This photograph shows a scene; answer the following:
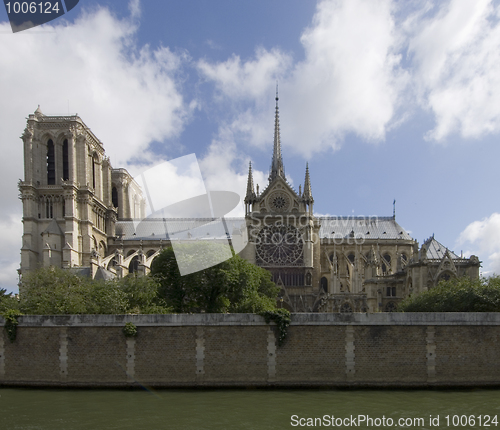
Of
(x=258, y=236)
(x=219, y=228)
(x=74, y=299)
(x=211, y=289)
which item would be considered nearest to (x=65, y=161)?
(x=219, y=228)

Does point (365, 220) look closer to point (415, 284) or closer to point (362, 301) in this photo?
point (362, 301)

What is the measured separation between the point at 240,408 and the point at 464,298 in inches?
615

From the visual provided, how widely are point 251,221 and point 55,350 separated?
120ft

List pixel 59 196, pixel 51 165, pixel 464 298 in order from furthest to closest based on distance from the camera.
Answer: pixel 51 165, pixel 59 196, pixel 464 298

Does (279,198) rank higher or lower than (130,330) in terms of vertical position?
higher

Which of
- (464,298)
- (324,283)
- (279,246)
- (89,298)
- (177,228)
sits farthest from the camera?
(177,228)

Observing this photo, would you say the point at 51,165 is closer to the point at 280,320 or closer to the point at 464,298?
the point at 280,320

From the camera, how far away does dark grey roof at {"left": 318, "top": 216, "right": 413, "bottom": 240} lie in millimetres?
66750

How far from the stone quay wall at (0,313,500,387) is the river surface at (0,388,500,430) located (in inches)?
27.0

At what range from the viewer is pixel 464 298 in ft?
91.4

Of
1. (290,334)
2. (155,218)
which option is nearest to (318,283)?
(155,218)

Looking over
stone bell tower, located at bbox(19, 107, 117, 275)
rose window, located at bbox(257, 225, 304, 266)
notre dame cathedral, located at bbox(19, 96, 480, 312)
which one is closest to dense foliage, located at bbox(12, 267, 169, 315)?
notre dame cathedral, located at bbox(19, 96, 480, 312)

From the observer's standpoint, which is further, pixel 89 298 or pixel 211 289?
pixel 211 289

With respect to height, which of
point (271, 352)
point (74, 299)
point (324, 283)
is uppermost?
point (74, 299)
